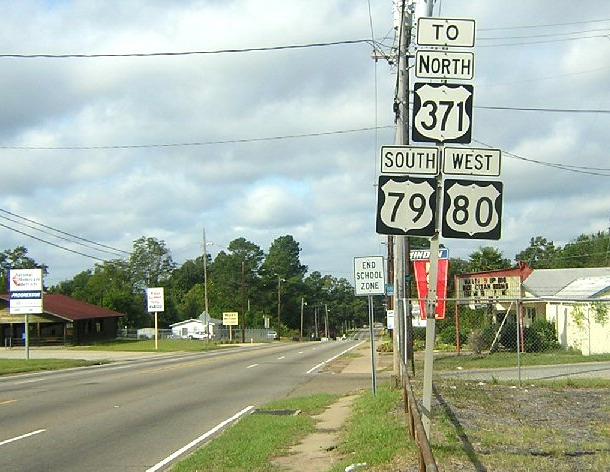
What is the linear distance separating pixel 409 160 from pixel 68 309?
67.4 metres

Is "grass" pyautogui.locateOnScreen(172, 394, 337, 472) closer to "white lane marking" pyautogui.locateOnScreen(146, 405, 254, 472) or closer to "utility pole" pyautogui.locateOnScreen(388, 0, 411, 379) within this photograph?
"white lane marking" pyautogui.locateOnScreen(146, 405, 254, 472)

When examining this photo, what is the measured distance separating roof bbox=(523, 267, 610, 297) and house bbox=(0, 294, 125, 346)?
38785 mm

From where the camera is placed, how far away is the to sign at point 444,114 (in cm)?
761

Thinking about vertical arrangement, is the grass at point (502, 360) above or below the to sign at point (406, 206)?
below

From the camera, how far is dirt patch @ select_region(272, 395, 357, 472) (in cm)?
1006

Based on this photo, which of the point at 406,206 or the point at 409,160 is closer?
the point at 406,206

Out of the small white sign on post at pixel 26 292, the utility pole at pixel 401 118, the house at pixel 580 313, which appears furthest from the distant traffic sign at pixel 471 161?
the small white sign on post at pixel 26 292

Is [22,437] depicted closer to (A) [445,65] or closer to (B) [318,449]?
(B) [318,449]

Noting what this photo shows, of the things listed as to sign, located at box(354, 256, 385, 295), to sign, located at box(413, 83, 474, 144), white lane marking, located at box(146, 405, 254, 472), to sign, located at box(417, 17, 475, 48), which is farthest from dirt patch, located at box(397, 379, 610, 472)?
to sign, located at box(417, 17, 475, 48)

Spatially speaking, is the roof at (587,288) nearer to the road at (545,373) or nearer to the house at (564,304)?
the house at (564,304)

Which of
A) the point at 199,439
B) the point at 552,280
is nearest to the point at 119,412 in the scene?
the point at 199,439

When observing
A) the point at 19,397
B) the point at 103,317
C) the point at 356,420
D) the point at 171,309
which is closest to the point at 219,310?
the point at 171,309

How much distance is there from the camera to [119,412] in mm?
16469

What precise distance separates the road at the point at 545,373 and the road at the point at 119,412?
5.15m
